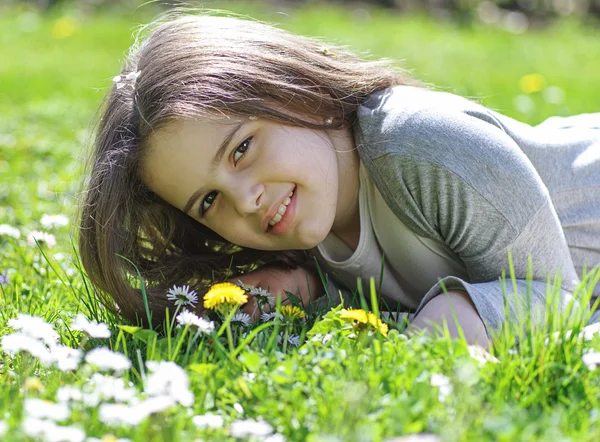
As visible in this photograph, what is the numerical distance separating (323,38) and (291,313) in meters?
1.47

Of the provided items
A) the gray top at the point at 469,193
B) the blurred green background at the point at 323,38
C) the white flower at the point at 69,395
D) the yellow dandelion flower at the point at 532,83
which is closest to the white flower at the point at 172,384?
the white flower at the point at 69,395

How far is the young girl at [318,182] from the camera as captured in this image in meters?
2.11

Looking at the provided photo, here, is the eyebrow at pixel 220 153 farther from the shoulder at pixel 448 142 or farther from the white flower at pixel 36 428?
the white flower at pixel 36 428

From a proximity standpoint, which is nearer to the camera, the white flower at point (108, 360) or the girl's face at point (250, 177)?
the white flower at point (108, 360)

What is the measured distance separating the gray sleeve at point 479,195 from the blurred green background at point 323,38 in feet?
3.00

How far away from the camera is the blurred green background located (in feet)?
13.3

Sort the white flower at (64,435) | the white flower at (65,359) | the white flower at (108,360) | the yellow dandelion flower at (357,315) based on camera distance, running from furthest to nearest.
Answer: the yellow dandelion flower at (357,315) → the white flower at (65,359) → the white flower at (108,360) → the white flower at (64,435)

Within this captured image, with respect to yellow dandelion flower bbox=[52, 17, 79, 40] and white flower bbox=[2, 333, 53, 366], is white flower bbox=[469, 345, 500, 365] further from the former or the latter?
yellow dandelion flower bbox=[52, 17, 79, 40]

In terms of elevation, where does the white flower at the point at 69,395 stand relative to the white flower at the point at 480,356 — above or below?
above

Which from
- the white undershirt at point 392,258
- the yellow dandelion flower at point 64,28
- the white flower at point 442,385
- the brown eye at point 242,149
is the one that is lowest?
the yellow dandelion flower at point 64,28

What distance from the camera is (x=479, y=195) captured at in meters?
2.10

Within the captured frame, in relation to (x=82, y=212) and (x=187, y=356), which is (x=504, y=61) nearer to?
(x=82, y=212)

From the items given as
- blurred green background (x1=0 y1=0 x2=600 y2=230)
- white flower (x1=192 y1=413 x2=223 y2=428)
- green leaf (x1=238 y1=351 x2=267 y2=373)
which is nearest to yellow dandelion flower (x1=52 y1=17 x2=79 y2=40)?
blurred green background (x1=0 y1=0 x2=600 y2=230)

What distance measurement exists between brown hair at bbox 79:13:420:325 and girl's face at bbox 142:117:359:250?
0.15 feet
